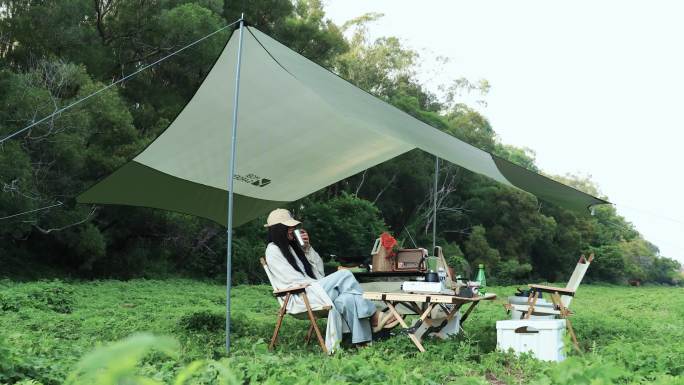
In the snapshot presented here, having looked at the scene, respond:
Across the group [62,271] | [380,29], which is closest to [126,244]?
[62,271]

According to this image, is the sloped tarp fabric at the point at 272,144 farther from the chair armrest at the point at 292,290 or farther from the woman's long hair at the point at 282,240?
the chair armrest at the point at 292,290

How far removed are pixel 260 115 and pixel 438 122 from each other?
45.1 ft

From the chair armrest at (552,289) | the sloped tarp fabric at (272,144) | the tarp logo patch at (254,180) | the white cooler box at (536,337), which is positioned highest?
the sloped tarp fabric at (272,144)

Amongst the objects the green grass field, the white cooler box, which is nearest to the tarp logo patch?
the green grass field

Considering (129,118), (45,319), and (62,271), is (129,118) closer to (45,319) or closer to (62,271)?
(62,271)

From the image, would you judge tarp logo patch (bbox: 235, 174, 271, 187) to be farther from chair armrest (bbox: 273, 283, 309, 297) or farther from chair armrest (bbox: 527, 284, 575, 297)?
chair armrest (bbox: 527, 284, 575, 297)

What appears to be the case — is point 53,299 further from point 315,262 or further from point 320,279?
point 320,279

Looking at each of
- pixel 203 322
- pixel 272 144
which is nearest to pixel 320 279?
pixel 203 322

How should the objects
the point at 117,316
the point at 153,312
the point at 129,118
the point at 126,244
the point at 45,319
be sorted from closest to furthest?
the point at 45,319 < the point at 117,316 < the point at 153,312 < the point at 129,118 < the point at 126,244

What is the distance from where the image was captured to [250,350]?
12.6 feet

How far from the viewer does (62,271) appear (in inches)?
416

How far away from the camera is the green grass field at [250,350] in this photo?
190 cm

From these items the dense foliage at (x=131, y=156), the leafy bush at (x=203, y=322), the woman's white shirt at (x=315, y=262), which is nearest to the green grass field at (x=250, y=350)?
the leafy bush at (x=203, y=322)

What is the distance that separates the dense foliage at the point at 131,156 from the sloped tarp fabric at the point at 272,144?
417 mm
